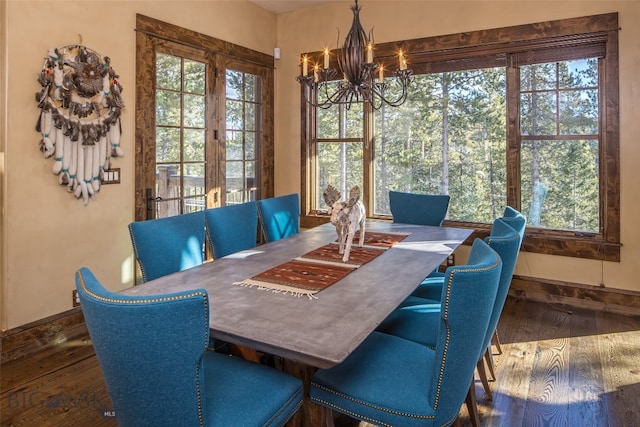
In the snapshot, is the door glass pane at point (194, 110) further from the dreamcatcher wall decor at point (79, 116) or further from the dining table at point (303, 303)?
the dining table at point (303, 303)

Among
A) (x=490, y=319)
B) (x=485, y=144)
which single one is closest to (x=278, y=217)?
(x=490, y=319)

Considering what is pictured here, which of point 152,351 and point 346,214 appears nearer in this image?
point 152,351

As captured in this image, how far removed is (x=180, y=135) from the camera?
3926 millimetres

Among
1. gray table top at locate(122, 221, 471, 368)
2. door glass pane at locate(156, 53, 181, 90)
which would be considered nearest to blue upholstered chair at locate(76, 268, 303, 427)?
gray table top at locate(122, 221, 471, 368)

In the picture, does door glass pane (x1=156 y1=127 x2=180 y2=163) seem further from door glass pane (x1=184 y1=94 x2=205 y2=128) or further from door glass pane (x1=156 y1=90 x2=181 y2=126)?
door glass pane (x1=184 y1=94 x2=205 y2=128)

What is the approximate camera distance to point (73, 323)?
3166 mm

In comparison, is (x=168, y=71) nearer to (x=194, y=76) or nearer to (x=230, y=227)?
(x=194, y=76)

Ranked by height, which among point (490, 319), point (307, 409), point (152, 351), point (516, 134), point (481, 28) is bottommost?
point (307, 409)

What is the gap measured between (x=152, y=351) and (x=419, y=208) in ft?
9.84

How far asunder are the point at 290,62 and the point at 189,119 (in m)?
1.55

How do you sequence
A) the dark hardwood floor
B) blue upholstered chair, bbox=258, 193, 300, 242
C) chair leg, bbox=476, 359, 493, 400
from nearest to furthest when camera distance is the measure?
the dark hardwood floor
chair leg, bbox=476, 359, 493, 400
blue upholstered chair, bbox=258, 193, 300, 242

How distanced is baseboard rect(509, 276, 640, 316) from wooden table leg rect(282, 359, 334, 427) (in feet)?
9.49

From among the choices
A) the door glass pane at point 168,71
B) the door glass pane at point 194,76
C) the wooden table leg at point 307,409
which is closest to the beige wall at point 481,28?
the door glass pane at point 194,76

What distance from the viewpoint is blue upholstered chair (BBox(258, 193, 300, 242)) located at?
323 centimetres
